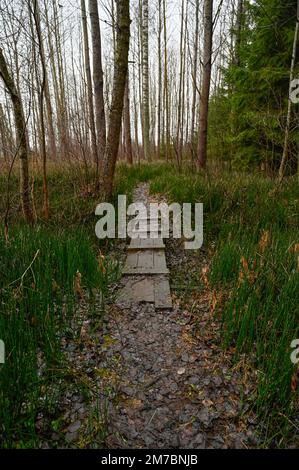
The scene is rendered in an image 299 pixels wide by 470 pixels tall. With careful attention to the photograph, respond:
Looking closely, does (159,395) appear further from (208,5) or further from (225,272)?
(208,5)

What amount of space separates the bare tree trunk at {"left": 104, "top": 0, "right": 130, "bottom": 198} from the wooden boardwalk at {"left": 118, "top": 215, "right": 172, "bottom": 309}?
4.27 feet

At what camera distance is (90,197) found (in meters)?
4.56

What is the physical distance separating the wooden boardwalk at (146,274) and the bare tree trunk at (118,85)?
1300 millimetres

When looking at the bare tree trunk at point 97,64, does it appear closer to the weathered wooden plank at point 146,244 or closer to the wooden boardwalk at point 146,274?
the weathered wooden plank at point 146,244

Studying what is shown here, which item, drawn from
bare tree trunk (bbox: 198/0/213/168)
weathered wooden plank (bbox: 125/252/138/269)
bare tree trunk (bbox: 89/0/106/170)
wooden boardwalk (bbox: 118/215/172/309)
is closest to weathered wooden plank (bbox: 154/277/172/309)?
wooden boardwalk (bbox: 118/215/172/309)

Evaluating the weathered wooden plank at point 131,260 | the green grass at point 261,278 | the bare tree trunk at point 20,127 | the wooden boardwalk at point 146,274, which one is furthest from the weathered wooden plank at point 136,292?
the bare tree trunk at point 20,127

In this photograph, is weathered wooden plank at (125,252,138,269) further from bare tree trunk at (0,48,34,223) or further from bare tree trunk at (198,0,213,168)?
bare tree trunk at (198,0,213,168)

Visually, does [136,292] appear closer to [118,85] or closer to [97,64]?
[118,85]

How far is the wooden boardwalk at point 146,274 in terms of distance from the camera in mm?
2619

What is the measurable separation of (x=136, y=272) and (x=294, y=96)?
458 centimetres

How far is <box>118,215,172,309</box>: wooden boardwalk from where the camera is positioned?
8.59 ft

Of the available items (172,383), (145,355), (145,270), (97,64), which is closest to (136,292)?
(145,270)

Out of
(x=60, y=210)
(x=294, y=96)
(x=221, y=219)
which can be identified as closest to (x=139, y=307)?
(x=221, y=219)

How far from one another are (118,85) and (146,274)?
2953 millimetres
